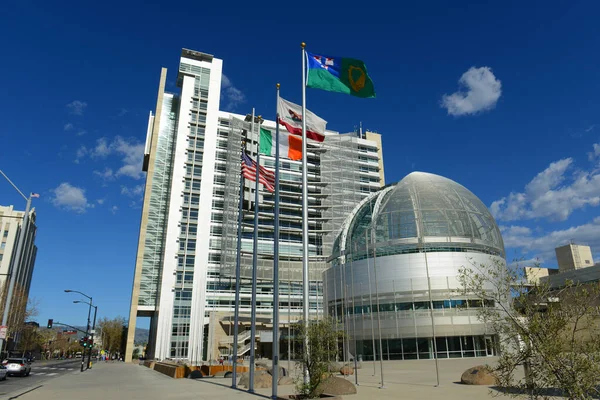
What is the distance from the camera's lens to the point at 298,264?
76.4 meters

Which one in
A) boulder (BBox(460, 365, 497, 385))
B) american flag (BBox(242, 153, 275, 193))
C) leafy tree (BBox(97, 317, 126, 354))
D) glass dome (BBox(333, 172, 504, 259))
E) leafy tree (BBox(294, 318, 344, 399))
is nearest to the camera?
leafy tree (BBox(294, 318, 344, 399))

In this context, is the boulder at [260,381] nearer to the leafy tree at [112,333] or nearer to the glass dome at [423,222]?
the glass dome at [423,222]

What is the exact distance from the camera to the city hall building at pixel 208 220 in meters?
72.4

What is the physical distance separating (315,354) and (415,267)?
1340 inches

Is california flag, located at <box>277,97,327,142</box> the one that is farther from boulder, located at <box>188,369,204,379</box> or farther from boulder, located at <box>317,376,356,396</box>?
boulder, located at <box>188,369,204,379</box>

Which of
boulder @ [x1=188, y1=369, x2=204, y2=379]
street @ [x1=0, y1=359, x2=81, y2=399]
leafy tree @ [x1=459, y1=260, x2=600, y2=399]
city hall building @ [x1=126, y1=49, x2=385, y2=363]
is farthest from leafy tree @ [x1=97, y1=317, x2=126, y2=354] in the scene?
leafy tree @ [x1=459, y1=260, x2=600, y2=399]

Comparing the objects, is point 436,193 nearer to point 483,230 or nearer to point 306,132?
point 483,230

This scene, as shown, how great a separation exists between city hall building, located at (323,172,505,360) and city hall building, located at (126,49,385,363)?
2296cm

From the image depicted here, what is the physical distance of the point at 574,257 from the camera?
424 ft

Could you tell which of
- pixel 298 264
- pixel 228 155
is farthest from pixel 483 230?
pixel 228 155

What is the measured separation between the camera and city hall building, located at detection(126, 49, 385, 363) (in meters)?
72.4

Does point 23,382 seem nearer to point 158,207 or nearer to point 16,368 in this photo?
point 16,368

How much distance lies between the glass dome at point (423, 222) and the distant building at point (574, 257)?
99.4 meters

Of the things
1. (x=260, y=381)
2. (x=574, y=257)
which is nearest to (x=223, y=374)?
(x=260, y=381)
